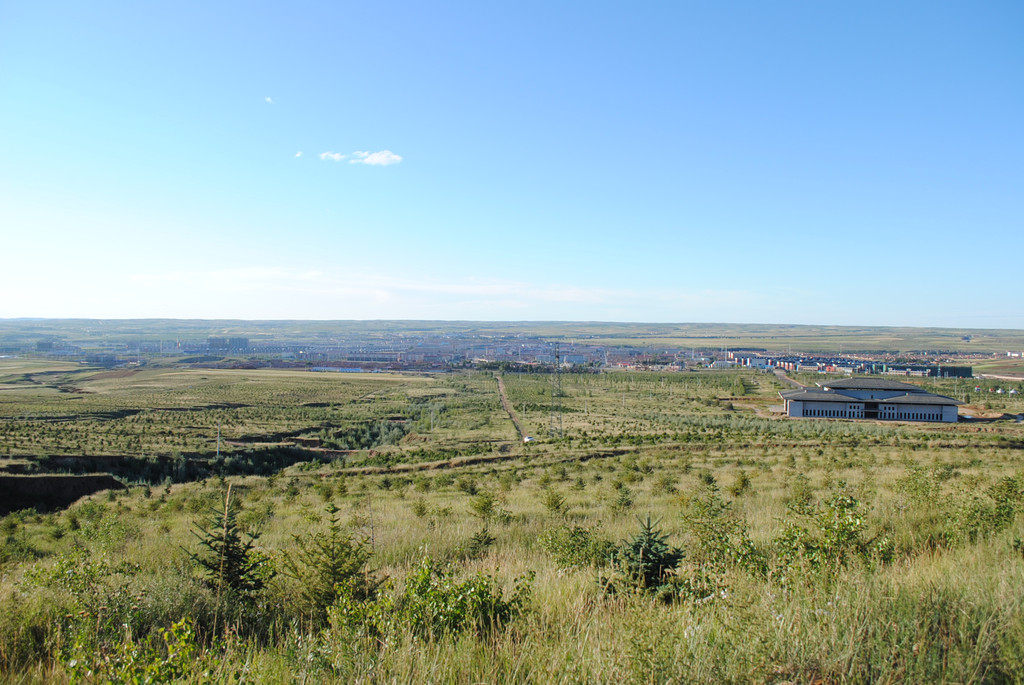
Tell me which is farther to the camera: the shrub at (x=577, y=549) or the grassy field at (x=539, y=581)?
the shrub at (x=577, y=549)

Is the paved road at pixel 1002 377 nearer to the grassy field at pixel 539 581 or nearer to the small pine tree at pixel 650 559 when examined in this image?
the grassy field at pixel 539 581

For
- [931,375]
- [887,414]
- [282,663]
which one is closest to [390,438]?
[282,663]

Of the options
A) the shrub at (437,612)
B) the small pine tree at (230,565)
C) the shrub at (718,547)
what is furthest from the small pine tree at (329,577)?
the shrub at (718,547)

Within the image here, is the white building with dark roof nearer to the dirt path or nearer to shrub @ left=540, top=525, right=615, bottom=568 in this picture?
the dirt path

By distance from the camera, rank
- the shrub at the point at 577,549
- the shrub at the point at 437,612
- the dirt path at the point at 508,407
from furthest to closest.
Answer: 1. the dirt path at the point at 508,407
2. the shrub at the point at 577,549
3. the shrub at the point at 437,612

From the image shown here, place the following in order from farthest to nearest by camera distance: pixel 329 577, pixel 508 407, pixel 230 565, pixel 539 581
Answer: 1. pixel 508 407
2. pixel 230 565
3. pixel 539 581
4. pixel 329 577

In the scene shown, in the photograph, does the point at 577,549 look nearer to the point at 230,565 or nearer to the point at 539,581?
the point at 539,581

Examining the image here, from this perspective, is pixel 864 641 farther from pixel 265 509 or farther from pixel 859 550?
pixel 265 509

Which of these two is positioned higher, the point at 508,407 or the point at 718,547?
the point at 718,547

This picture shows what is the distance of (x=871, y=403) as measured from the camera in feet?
177

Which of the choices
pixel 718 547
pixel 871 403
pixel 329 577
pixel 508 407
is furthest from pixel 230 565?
pixel 871 403

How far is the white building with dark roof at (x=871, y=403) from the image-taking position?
1982 inches

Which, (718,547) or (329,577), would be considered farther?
(718,547)

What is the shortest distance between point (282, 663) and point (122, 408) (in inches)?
2541
